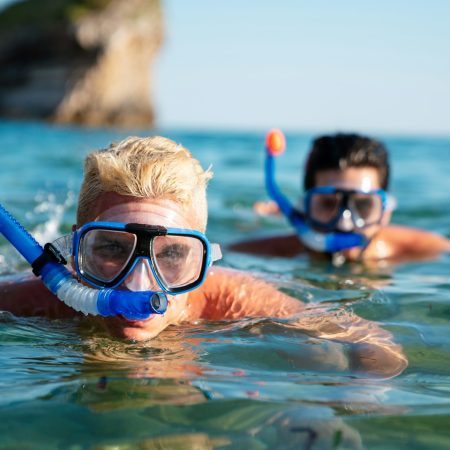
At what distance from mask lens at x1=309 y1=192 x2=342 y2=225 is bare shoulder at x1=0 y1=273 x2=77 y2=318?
2316 mm

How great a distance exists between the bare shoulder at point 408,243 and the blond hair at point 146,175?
9.49 ft

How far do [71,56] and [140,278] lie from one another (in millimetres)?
41176

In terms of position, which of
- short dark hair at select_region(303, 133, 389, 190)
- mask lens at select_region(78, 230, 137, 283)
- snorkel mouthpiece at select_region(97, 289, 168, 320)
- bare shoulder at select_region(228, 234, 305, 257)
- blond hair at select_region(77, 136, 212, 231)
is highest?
short dark hair at select_region(303, 133, 389, 190)

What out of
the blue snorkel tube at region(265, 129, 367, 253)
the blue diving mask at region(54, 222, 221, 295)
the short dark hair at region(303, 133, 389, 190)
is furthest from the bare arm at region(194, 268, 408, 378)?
the short dark hair at region(303, 133, 389, 190)

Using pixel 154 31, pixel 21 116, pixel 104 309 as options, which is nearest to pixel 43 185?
pixel 104 309

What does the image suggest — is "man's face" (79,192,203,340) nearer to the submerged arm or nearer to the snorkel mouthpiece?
the snorkel mouthpiece

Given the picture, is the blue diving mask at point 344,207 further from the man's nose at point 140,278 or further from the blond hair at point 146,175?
the man's nose at point 140,278

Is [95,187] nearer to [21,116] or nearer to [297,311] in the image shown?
[297,311]

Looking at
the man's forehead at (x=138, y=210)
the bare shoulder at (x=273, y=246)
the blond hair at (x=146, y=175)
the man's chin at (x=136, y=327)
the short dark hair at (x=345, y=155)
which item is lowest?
the man's chin at (x=136, y=327)

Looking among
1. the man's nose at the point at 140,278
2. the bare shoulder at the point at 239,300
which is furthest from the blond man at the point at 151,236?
the bare shoulder at the point at 239,300

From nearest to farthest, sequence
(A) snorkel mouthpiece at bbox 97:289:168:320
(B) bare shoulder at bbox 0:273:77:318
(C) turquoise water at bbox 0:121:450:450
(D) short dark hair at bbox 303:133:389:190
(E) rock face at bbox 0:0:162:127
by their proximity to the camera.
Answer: (C) turquoise water at bbox 0:121:450:450
(A) snorkel mouthpiece at bbox 97:289:168:320
(B) bare shoulder at bbox 0:273:77:318
(D) short dark hair at bbox 303:133:389:190
(E) rock face at bbox 0:0:162:127

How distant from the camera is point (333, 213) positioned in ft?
17.3

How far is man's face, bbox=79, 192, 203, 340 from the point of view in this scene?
267 cm

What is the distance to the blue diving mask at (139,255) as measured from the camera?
8.73 feet
